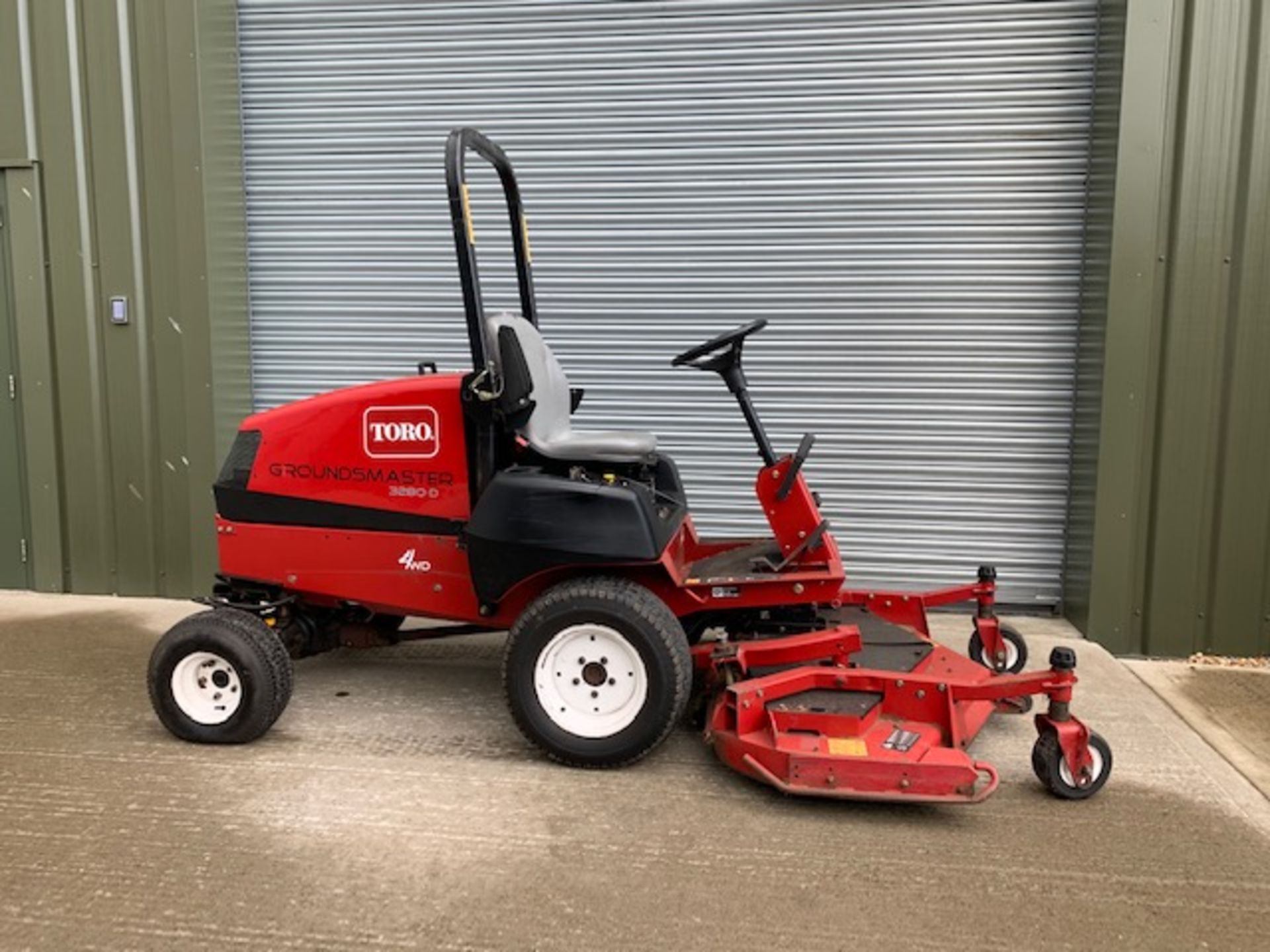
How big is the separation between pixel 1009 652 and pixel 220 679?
Result: 3288 millimetres

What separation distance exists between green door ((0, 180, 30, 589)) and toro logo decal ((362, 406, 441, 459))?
344cm

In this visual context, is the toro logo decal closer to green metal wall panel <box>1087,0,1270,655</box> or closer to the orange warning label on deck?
the orange warning label on deck

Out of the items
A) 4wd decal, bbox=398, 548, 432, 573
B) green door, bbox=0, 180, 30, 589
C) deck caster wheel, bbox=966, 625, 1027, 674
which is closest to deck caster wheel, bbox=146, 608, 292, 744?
4wd decal, bbox=398, 548, 432, 573

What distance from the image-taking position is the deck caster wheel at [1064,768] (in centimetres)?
325

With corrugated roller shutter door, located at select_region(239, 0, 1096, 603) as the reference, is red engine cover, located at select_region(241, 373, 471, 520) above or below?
below

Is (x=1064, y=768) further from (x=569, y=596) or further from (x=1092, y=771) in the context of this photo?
(x=569, y=596)

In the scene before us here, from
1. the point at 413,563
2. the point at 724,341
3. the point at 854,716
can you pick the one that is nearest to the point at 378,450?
the point at 413,563

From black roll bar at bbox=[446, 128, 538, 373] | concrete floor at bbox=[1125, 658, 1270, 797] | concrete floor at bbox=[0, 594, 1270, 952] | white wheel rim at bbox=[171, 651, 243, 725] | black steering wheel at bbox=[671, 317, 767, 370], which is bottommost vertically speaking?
concrete floor at bbox=[1125, 658, 1270, 797]

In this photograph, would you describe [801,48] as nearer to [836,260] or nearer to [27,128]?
[836,260]

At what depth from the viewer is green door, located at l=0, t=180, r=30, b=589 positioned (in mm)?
5812

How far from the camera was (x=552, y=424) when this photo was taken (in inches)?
155

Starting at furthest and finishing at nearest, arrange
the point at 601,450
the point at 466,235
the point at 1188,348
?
the point at 1188,348 → the point at 601,450 → the point at 466,235

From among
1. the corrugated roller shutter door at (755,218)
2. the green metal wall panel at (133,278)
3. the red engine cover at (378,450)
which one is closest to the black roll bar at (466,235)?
the red engine cover at (378,450)

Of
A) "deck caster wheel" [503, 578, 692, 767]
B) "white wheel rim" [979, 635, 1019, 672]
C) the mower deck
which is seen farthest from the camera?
"white wheel rim" [979, 635, 1019, 672]
